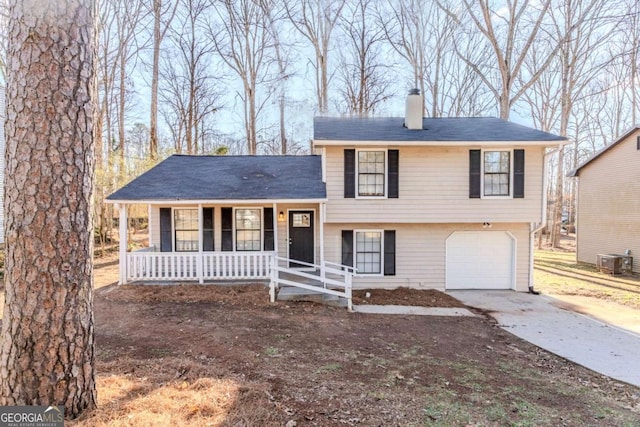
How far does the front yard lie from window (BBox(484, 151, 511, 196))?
4.04 m

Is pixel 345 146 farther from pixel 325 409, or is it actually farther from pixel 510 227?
pixel 325 409

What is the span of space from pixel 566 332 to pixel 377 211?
4827 mm

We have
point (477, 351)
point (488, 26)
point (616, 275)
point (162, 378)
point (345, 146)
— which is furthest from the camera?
point (488, 26)

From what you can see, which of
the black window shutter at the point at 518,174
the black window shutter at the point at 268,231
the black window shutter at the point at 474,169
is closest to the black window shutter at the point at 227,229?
the black window shutter at the point at 268,231

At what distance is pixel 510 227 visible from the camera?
9828mm

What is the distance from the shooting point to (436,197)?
30.8 feet

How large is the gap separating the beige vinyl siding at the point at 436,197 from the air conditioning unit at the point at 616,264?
609 centimetres

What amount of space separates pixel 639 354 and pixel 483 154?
554 centimetres

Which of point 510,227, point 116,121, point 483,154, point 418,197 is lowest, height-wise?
point 510,227

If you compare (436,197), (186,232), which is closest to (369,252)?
(436,197)

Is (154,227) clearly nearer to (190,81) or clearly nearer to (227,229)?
(227,229)

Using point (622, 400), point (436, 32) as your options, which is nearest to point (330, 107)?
point (436, 32)

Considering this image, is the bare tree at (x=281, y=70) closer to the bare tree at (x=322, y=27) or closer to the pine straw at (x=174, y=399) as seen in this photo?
the bare tree at (x=322, y=27)

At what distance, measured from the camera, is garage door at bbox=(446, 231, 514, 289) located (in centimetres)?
991
